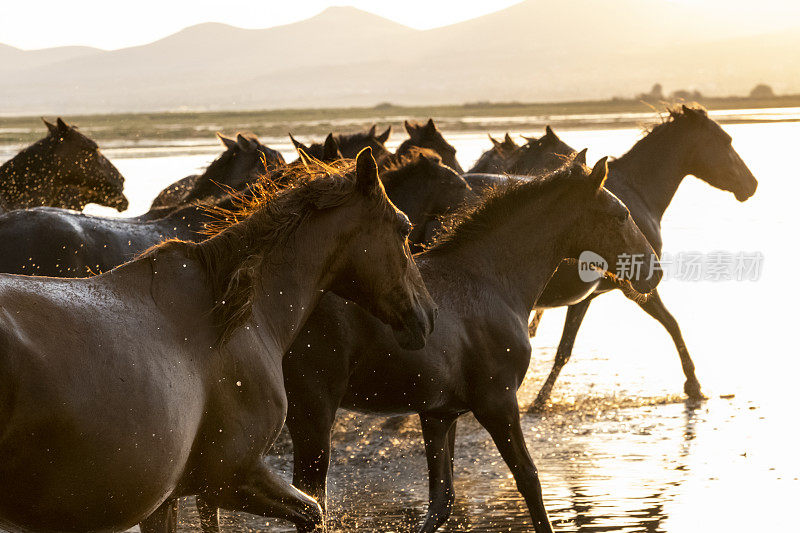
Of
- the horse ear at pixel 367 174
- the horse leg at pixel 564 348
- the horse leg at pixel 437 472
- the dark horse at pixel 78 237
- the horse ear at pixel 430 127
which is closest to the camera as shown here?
the horse ear at pixel 367 174

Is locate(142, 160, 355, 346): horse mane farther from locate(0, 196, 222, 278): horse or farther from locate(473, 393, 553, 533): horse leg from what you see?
locate(0, 196, 222, 278): horse

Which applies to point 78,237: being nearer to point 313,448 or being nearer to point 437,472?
point 313,448

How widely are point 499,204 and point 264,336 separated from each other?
2.15 metres

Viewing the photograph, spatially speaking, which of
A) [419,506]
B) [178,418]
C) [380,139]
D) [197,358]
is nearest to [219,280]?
[197,358]

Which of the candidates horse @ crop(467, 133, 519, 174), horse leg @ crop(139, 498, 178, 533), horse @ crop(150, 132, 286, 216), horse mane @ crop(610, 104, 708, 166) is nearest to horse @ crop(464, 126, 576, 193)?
horse @ crop(467, 133, 519, 174)

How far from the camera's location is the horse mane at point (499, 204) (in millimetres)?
5922

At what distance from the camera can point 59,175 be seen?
37.8 feet

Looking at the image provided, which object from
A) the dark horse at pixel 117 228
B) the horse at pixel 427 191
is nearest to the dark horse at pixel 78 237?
the dark horse at pixel 117 228

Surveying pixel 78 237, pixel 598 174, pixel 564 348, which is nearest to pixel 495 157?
pixel 564 348

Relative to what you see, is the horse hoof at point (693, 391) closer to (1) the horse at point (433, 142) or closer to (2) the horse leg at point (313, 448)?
(1) the horse at point (433, 142)

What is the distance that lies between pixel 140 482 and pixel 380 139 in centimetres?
704

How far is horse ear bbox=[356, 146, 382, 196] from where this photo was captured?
4.20 metres

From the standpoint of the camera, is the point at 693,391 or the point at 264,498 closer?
the point at 264,498

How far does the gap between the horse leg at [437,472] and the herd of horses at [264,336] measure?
0.01 m
